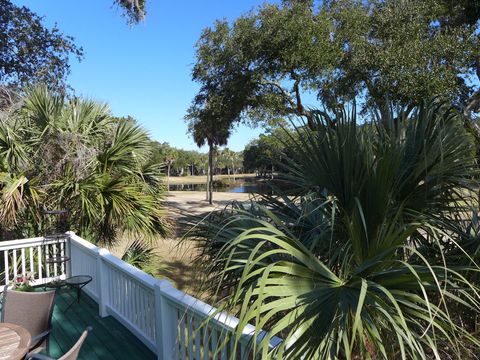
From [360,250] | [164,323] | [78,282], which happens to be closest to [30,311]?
[164,323]

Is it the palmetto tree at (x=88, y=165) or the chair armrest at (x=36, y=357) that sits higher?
the palmetto tree at (x=88, y=165)

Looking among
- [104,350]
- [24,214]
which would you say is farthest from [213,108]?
[104,350]

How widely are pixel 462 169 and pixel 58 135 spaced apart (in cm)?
560

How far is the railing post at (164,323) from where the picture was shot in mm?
2928

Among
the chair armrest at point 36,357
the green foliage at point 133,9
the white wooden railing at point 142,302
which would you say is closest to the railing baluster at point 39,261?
the white wooden railing at point 142,302

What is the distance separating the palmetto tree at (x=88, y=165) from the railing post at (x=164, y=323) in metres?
2.69

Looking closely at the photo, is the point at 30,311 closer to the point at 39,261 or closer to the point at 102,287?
the point at 102,287

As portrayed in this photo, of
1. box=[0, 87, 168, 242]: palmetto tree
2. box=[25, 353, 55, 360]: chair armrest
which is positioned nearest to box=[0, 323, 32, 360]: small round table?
box=[25, 353, 55, 360]: chair armrest

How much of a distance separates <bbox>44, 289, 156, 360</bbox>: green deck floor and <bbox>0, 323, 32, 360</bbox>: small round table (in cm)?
110

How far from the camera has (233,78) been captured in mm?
10242

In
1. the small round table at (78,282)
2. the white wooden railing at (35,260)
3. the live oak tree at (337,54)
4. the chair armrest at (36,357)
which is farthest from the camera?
→ the live oak tree at (337,54)

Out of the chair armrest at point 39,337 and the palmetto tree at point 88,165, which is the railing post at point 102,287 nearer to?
the palmetto tree at point 88,165

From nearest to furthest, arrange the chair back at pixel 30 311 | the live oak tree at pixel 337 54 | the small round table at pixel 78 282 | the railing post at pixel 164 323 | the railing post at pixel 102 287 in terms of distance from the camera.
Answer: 1. the chair back at pixel 30 311
2. the railing post at pixel 164 323
3. the railing post at pixel 102 287
4. the small round table at pixel 78 282
5. the live oak tree at pixel 337 54

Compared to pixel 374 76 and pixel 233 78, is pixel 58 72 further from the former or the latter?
pixel 374 76
